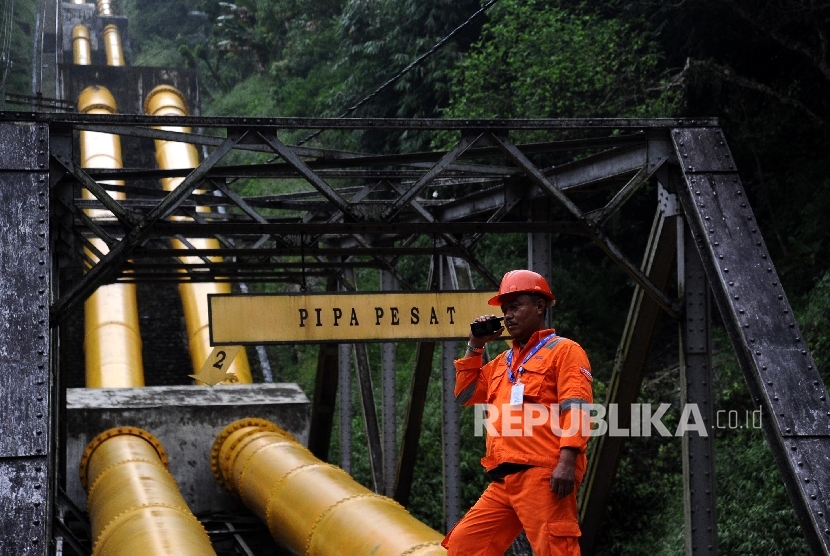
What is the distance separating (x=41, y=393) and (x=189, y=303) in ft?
66.8

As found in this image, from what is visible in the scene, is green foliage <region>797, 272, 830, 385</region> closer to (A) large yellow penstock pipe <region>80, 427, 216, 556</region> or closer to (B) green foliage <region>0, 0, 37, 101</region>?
(A) large yellow penstock pipe <region>80, 427, 216, 556</region>

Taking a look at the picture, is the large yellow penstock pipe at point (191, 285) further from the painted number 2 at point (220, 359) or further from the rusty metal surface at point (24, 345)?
the rusty metal surface at point (24, 345)

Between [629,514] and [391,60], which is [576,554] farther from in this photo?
[391,60]

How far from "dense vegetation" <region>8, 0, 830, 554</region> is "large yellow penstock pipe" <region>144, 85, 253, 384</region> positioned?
2.39m

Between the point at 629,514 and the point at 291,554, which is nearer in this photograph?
the point at 291,554

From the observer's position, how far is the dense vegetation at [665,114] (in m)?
14.7

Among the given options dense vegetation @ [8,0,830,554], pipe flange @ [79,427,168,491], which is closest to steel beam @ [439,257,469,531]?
dense vegetation @ [8,0,830,554]

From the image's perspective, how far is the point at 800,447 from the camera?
19.7 feet

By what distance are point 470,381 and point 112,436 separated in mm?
8910

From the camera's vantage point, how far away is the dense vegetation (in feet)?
48.2

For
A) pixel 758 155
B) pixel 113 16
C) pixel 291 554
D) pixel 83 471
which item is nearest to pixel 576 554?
pixel 291 554

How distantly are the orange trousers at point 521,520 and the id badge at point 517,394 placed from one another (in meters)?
0.31

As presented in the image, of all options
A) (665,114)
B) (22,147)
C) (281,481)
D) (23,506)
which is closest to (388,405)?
(281,481)

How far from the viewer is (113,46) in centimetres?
4862
